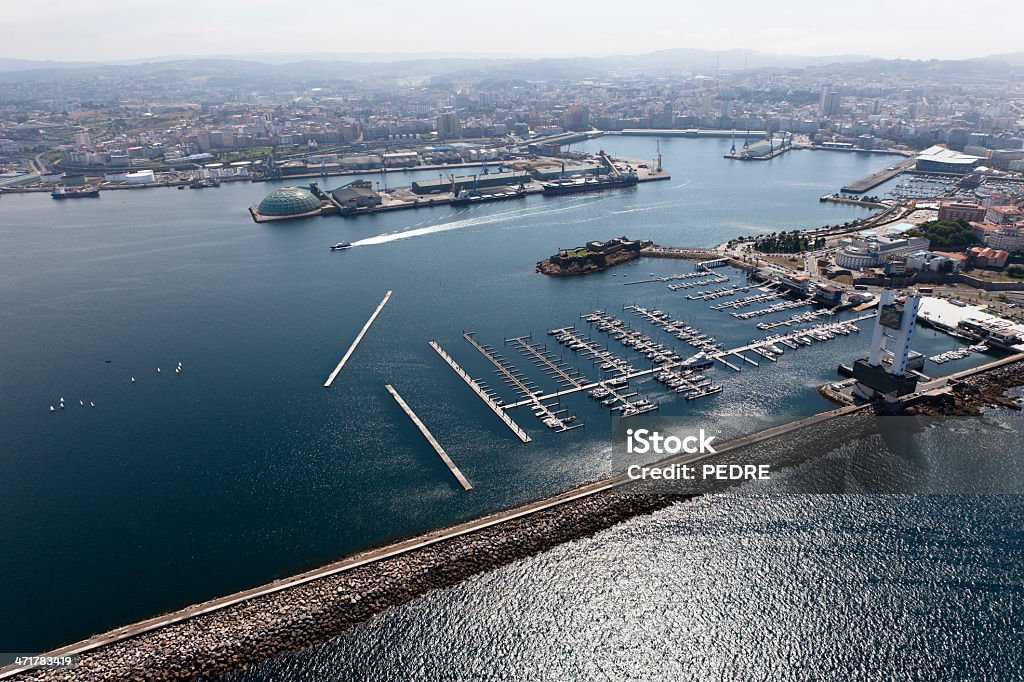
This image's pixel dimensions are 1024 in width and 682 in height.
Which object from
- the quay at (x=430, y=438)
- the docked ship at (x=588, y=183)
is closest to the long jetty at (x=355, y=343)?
the quay at (x=430, y=438)

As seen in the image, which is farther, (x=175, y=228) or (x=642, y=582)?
(x=175, y=228)

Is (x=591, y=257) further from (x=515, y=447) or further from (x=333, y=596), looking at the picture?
(x=333, y=596)

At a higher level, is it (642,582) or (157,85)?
(157,85)

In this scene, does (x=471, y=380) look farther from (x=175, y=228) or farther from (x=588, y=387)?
(x=175, y=228)

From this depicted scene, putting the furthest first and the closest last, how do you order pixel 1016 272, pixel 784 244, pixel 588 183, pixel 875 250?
pixel 588 183
pixel 784 244
pixel 875 250
pixel 1016 272

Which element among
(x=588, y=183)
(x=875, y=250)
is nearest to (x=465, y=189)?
(x=588, y=183)

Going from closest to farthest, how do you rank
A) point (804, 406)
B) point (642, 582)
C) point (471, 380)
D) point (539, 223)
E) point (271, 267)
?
point (642, 582), point (804, 406), point (471, 380), point (271, 267), point (539, 223)

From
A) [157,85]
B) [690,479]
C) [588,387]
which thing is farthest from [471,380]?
[157,85]
